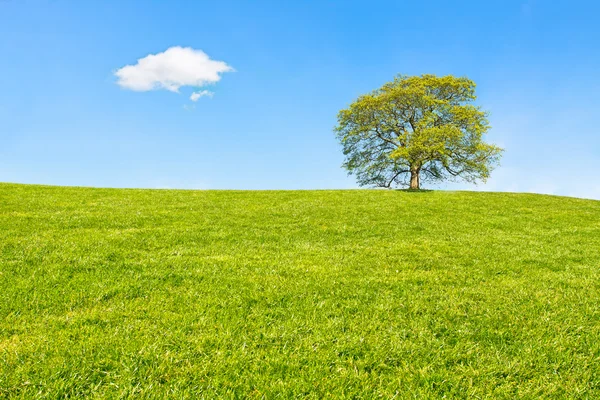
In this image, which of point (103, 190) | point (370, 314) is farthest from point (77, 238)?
point (103, 190)

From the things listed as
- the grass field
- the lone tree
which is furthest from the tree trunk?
the grass field

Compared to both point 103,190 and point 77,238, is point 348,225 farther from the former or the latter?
point 103,190

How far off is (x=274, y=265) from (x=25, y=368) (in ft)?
19.5

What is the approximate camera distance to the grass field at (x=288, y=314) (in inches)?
197

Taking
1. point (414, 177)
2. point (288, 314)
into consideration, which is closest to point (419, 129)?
point (414, 177)

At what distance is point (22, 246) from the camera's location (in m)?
10.9

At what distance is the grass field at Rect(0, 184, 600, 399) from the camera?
197 inches

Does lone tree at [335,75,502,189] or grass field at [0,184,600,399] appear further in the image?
lone tree at [335,75,502,189]

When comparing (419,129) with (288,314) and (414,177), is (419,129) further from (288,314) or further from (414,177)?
(288,314)

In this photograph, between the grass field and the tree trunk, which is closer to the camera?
the grass field

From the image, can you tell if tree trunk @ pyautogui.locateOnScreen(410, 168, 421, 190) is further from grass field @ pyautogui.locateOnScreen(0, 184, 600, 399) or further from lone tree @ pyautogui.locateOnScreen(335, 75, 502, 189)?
grass field @ pyautogui.locateOnScreen(0, 184, 600, 399)

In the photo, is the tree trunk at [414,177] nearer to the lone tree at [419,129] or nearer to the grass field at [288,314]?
the lone tree at [419,129]

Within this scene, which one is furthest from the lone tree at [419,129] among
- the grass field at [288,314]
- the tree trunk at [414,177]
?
the grass field at [288,314]

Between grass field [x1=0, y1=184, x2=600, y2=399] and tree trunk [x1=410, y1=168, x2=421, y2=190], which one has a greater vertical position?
tree trunk [x1=410, y1=168, x2=421, y2=190]
